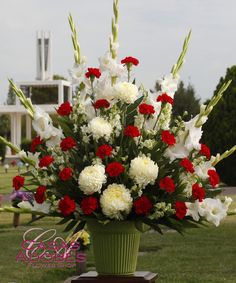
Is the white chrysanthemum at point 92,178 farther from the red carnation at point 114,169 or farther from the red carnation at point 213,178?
the red carnation at point 213,178

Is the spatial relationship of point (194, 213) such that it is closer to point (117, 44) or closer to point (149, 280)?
point (149, 280)

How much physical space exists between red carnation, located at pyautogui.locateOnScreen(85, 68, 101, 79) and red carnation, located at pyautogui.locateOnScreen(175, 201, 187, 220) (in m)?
0.77

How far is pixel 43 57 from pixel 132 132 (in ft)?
225

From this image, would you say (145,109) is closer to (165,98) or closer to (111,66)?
(165,98)

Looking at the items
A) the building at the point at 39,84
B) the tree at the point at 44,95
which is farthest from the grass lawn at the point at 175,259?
the tree at the point at 44,95

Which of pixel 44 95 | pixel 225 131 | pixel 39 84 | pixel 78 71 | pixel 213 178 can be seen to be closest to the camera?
pixel 213 178

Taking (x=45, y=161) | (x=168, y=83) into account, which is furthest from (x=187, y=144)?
(x=45, y=161)

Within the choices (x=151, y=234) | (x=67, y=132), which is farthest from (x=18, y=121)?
(x=67, y=132)

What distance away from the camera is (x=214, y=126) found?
74.3 feet

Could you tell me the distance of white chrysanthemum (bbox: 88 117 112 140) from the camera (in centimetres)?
376

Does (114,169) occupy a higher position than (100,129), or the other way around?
(100,129)

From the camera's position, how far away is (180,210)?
12.0ft

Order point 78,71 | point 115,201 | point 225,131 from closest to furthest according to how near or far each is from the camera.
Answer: point 115,201
point 78,71
point 225,131

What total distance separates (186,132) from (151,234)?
9.60m
